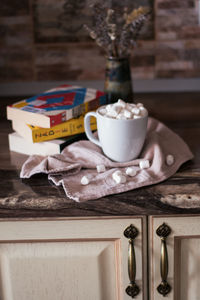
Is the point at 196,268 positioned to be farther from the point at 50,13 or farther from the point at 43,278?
the point at 50,13

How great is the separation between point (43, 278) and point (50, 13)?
3.55ft

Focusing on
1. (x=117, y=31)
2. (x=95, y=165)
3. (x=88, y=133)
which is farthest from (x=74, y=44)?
(x=95, y=165)

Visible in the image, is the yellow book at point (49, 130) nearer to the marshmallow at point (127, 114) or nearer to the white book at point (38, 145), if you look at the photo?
the white book at point (38, 145)

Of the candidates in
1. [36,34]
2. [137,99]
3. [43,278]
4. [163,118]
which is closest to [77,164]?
[43,278]

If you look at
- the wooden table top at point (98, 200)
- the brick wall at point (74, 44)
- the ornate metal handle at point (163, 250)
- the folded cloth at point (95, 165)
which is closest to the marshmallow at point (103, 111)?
the folded cloth at point (95, 165)

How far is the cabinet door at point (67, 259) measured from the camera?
3.75 feet

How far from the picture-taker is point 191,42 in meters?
1.88

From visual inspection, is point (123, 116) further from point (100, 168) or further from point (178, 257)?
point (178, 257)

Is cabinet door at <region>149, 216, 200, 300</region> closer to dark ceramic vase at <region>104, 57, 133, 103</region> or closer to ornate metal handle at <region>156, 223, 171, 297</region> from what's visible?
ornate metal handle at <region>156, 223, 171, 297</region>

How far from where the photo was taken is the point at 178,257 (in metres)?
1.17

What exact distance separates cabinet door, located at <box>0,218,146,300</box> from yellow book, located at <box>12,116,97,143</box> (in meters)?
0.29

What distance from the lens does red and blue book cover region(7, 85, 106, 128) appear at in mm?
1326

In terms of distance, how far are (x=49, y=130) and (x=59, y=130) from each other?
0.10ft

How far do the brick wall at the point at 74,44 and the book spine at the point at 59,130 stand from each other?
58 cm
